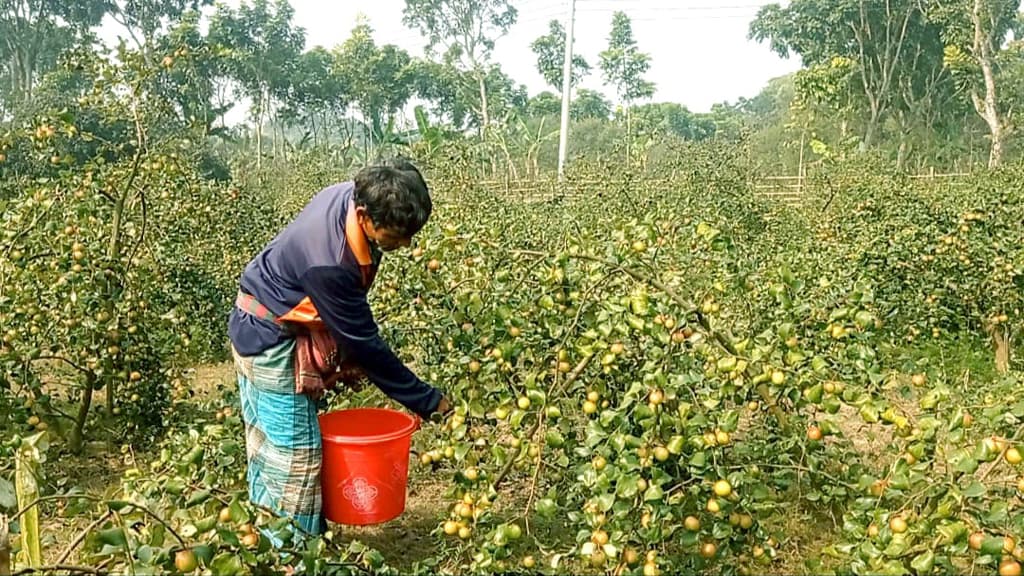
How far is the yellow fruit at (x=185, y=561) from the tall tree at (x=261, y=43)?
27441 mm

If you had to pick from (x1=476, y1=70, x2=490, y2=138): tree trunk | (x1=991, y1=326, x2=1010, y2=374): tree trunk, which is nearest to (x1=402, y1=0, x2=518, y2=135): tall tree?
(x1=476, y1=70, x2=490, y2=138): tree trunk

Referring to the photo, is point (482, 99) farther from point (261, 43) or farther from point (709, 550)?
point (709, 550)

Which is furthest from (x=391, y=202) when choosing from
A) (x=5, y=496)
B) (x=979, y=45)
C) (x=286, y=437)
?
(x=979, y=45)

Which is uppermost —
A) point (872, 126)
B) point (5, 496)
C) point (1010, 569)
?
point (872, 126)

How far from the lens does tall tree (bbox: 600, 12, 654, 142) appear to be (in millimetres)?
31781

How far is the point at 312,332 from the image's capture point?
8.18 ft

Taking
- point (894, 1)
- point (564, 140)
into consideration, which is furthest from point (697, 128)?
point (564, 140)

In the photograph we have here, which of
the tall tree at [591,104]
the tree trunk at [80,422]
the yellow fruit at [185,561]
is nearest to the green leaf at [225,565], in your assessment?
the yellow fruit at [185,561]

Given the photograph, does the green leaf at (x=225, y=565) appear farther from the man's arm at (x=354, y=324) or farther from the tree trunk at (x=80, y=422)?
the tree trunk at (x=80, y=422)

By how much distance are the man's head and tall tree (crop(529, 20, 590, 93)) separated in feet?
106

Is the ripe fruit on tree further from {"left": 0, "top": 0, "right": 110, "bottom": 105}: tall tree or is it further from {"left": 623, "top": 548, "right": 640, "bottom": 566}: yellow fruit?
{"left": 0, "top": 0, "right": 110, "bottom": 105}: tall tree

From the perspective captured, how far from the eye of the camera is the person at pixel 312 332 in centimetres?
232

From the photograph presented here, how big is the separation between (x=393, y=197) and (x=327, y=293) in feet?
1.06

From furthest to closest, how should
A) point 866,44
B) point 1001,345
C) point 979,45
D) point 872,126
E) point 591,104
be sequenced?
1. point 591,104
2. point 866,44
3. point 872,126
4. point 979,45
5. point 1001,345
